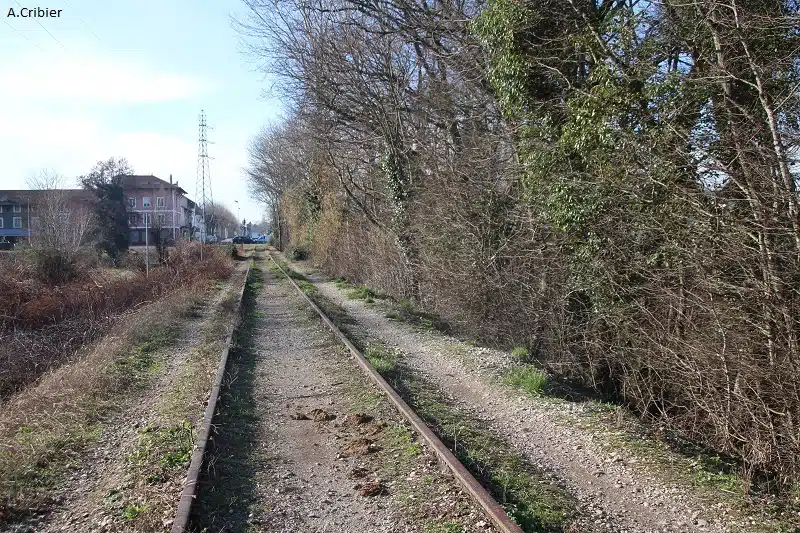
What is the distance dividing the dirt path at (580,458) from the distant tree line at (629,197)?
1177 millimetres

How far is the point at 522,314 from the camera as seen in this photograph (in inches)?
479

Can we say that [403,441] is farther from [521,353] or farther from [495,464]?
[521,353]

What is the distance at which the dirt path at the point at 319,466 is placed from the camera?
14.5 feet

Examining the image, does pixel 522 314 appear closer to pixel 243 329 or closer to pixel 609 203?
pixel 609 203

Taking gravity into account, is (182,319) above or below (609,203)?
below

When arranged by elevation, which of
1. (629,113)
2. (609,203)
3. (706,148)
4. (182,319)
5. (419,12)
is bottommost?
(182,319)

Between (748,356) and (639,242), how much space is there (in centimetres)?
209

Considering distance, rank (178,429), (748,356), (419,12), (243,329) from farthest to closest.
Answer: (419,12), (243,329), (178,429), (748,356)

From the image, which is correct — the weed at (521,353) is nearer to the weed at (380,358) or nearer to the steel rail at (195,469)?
the weed at (380,358)

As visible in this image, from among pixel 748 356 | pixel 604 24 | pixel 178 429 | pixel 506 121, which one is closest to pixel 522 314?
pixel 506 121

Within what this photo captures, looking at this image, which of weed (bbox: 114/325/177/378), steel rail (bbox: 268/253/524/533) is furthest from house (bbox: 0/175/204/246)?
steel rail (bbox: 268/253/524/533)

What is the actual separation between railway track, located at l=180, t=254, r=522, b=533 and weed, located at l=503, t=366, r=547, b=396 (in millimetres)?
1918

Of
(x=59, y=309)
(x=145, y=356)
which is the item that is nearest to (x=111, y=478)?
(x=145, y=356)

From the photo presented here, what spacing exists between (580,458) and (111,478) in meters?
4.24
